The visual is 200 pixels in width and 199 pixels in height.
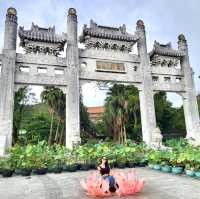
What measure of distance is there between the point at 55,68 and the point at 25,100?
6.58 metres

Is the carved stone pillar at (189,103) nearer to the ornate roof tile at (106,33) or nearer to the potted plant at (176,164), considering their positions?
the ornate roof tile at (106,33)

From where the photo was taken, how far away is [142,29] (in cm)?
1719

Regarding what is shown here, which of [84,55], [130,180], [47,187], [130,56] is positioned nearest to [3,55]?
[84,55]

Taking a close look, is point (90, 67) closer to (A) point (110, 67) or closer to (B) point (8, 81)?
(A) point (110, 67)

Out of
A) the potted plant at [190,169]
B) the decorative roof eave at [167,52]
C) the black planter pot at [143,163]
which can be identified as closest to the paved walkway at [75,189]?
the potted plant at [190,169]

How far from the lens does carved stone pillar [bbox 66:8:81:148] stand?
13.3m

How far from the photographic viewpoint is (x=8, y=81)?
1293cm

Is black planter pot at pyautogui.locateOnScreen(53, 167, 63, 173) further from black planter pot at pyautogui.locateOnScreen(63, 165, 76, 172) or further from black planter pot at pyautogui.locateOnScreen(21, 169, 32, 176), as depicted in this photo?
black planter pot at pyautogui.locateOnScreen(21, 169, 32, 176)

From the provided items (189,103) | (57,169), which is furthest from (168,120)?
(57,169)

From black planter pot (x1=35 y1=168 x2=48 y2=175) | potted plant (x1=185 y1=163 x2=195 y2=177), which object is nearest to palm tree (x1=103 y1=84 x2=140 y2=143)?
black planter pot (x1=35 y1=168 x2=48 y2=175)

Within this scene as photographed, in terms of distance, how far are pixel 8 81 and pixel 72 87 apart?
143 inches

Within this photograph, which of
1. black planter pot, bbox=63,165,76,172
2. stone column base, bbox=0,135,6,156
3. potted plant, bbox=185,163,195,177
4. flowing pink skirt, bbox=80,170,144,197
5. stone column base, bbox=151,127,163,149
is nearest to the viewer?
flowing pink skirt, bbox=80,170,144,197

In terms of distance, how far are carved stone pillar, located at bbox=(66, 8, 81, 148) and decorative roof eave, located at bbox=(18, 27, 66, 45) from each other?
61 centimetres

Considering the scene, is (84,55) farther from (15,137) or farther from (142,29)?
(15,137)
